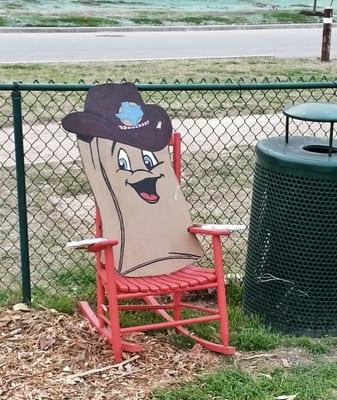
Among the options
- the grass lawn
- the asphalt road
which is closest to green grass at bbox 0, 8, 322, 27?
the asphalt road

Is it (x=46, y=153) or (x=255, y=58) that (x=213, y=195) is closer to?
(x=46, y=153)


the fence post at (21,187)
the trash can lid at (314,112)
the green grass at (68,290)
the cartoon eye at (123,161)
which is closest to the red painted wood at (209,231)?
the cartoon eye at (123,161)

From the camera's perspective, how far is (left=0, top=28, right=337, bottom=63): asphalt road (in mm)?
14875

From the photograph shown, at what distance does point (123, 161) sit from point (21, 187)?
64 centimetres

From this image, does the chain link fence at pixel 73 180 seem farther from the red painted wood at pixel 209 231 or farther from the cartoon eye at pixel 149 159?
the red painted wood at pixel 209 231

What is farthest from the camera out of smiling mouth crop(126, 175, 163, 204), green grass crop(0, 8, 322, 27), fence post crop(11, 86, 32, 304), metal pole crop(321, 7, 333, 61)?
green grass crop(0, 8, 322, 27)

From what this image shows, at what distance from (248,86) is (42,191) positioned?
2.72 meters

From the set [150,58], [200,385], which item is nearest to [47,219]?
[200,385]

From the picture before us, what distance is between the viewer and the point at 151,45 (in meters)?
16.7

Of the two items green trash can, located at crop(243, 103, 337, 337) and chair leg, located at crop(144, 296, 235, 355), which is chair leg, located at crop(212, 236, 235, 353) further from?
green trash can, located at crop(243, 103, 337, 337)

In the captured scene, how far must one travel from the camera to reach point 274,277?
4023 mm

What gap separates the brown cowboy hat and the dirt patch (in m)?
0.99

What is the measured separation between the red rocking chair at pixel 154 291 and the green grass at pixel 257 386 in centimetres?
24

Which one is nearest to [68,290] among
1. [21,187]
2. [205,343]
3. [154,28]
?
[21,187]
